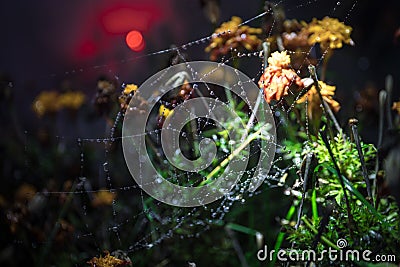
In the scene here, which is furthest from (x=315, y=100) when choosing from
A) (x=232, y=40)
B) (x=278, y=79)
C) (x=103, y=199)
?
(x=103, y=199)

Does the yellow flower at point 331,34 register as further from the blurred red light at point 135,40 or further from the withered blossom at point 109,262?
the blurred red light at point 135,40

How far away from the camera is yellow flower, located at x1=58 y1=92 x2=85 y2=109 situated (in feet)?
4.67

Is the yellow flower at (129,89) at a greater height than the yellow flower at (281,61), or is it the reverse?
the yellow flower at (281,61)

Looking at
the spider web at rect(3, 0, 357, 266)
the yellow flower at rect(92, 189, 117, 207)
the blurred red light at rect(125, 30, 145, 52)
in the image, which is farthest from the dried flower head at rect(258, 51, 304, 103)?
the blurred red light at rect(125, 30, 145, 52)

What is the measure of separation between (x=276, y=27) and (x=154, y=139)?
1.16 ft

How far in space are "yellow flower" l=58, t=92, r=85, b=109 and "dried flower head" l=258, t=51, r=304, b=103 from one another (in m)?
0.81

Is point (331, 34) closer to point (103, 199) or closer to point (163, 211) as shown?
point (163, 211)

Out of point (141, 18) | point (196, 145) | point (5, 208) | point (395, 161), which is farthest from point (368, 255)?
point (141, 18)

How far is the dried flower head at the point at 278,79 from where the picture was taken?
73cm

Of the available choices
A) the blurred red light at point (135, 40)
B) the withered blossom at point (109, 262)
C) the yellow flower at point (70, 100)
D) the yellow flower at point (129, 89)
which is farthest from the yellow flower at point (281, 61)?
the blurred red light at point (135, 40)

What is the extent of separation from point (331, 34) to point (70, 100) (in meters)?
0.85

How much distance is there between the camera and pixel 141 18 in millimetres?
2135

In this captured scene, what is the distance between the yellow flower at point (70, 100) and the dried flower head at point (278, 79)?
2.66 ft

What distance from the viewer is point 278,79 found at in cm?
74
